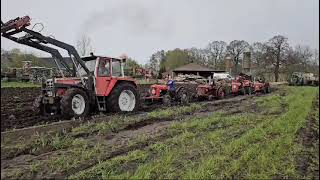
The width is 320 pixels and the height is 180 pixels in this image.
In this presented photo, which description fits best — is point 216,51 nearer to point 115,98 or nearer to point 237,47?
point 237,47

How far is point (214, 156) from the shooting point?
6941 millimetres

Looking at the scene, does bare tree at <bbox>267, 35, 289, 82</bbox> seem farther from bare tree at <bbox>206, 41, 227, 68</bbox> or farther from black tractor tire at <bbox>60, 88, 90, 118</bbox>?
black tractor tire at <bbox>60, 88, 90, 118</bbox>

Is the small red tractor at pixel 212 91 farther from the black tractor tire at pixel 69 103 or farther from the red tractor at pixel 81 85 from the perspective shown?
the black tractor tire at pixel 69 103

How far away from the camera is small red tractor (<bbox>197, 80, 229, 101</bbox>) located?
2153 cm

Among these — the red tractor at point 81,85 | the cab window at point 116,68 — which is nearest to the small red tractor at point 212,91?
the red tractor at point 81,85

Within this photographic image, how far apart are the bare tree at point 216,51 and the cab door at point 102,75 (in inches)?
2728

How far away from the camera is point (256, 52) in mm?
72938

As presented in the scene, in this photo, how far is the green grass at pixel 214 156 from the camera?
595cm

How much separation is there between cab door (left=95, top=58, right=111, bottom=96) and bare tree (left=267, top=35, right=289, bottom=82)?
5607cm

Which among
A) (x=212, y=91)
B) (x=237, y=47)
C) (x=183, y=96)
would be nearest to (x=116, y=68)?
(x=183, y=96)

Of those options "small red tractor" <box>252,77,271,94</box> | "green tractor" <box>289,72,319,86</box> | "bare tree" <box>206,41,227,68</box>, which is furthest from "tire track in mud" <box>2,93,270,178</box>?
"bare tree" <box>206,41,227,68</box>

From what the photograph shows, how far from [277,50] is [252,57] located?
4.61 metres

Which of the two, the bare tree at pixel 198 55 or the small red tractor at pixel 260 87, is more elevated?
the bare tree at pixel 198 55

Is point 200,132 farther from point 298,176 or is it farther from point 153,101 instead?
point 153,101
